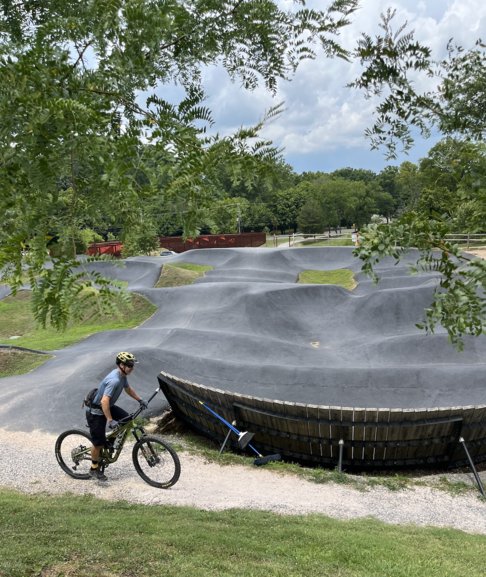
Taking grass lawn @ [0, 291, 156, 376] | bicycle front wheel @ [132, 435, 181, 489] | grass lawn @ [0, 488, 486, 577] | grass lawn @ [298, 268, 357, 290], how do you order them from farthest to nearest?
grass lawn @ [298, 268, 357, 290], grass lawn @ [0, 291, 156, 376], bicycle front wheel @ [132, 435, 181, 489], grass lawn @ [0, 488, 486, 577]

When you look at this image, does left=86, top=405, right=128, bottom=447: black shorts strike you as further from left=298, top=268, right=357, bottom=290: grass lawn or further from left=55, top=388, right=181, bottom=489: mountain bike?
left=298, top=268, right=357, bottom=290: grass lawn

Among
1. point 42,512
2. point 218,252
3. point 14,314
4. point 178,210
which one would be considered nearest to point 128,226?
point 178,210

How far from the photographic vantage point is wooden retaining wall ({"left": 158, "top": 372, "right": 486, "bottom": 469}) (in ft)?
36.6

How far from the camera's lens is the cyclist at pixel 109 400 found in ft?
28.1

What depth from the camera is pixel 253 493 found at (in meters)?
9.60

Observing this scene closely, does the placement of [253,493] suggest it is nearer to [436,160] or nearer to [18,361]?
[436,160]

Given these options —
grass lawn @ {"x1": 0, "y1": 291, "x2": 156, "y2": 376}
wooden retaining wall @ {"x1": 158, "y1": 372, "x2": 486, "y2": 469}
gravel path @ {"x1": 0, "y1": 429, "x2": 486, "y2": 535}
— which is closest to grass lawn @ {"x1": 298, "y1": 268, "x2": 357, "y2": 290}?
grass lawn @ {"x1": 0, "y1": 291, "x2": 156, "y2": 376}

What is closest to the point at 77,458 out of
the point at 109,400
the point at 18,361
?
the point at 109,400

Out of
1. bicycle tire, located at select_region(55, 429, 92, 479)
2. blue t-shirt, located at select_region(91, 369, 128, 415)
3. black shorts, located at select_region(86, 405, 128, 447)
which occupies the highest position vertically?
blue t-shirt, located at select_region(91, 369, 128, 415)

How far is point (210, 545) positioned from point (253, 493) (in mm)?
Result: 3828

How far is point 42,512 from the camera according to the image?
7.34 metres

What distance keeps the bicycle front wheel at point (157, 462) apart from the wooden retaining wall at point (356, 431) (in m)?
2.70

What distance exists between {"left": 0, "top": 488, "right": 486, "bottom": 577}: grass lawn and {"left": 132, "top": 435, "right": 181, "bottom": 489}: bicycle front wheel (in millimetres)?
1116

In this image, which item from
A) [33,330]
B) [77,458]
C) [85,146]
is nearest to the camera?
[85,146]
